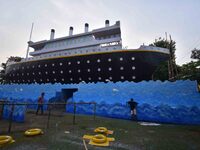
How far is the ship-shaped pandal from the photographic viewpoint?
53.8ft

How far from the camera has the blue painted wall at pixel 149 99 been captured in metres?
9.54

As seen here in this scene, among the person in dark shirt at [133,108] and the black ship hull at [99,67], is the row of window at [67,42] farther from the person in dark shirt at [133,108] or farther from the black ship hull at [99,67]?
the person in dark shirt at [133,108]

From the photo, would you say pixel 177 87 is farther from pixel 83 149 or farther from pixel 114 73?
pixel 83 149

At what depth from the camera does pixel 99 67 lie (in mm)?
17703

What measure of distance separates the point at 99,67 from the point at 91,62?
1.47m

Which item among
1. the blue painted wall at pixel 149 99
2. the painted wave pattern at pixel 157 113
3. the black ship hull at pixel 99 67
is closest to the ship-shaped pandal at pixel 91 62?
the black ship hull at pixel 99 67

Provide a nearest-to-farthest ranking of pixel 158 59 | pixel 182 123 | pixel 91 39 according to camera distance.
→ pixel 182 123
pixel 158 59
pixel 91 39

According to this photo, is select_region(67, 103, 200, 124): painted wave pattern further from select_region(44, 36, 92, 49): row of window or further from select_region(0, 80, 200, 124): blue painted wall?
select_region(44, 36, 92, 49): row of window

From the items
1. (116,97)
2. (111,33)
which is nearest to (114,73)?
(116,97)

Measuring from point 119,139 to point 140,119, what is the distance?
19.2 feet

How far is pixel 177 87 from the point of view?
1040 centimetres

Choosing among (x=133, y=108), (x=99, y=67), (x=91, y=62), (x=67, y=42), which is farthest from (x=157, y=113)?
(x=67, y=42)

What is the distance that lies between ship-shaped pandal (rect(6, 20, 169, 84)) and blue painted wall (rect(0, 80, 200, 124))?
382 centimetres

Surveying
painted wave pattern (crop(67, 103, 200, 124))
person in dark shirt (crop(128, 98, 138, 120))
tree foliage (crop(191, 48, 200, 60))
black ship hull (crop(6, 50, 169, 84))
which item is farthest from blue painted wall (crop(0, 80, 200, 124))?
tree foliage (crop(191, 48, 200, 60))
